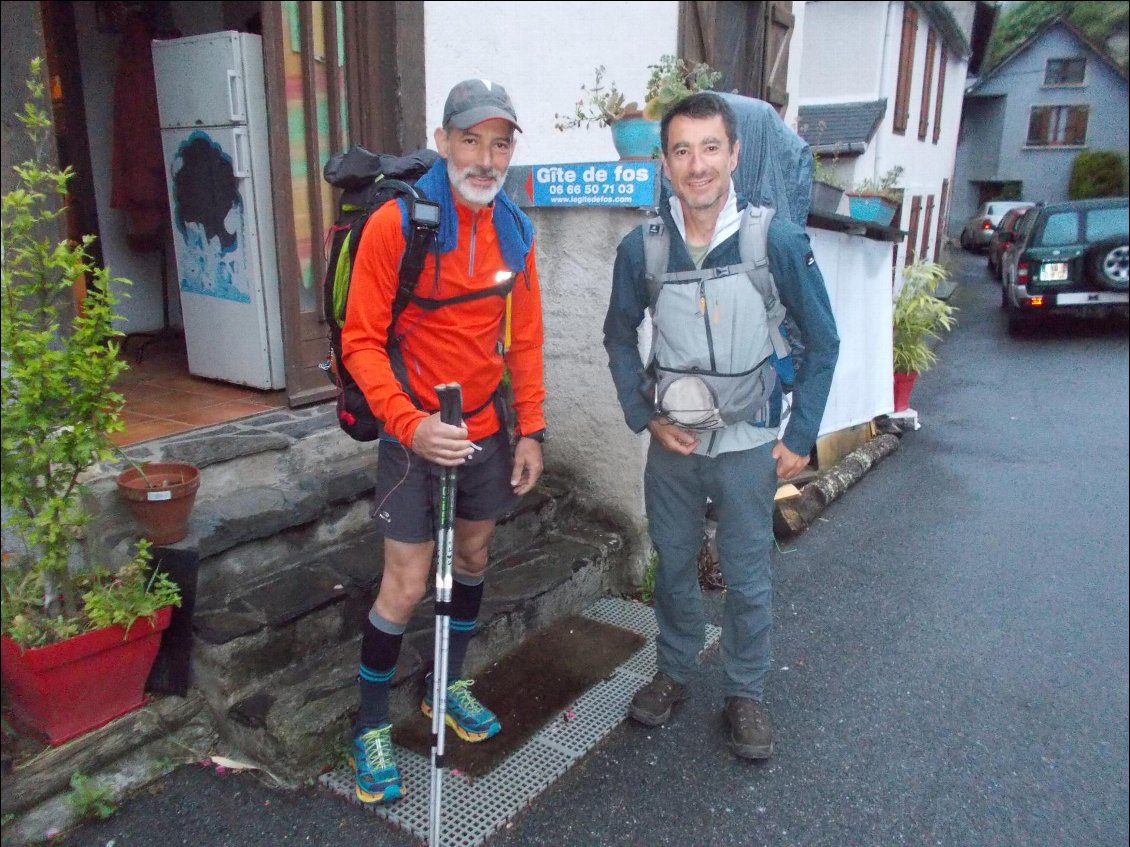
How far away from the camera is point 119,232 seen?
586cm

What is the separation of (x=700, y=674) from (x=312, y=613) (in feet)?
5.04

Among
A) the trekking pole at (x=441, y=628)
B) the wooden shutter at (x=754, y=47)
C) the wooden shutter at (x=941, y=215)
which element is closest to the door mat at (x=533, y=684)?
the trekking pole at (x=441, y=628)

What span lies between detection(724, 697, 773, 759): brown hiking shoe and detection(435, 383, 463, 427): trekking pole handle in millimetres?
1529

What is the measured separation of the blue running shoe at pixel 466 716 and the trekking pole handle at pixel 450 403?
1180 mm

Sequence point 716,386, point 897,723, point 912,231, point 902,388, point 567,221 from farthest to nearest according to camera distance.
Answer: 1. point 912,231
2. point 902,388
3. point 567,221
4. point 897,723
5. point 716,386

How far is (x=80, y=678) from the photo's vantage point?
2559mm

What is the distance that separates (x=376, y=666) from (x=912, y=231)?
16.3 m

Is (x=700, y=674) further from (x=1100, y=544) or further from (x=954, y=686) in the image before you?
(x=1100, y=544)

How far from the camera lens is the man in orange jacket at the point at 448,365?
231 cm

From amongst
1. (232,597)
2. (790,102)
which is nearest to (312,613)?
(232,597)

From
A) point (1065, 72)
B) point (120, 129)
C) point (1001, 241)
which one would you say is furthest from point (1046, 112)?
point (120, 129)

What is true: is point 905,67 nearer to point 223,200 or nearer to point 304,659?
point 223,200

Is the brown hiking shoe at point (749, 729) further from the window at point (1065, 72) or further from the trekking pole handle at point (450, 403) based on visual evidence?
the window at point (1065, 72)

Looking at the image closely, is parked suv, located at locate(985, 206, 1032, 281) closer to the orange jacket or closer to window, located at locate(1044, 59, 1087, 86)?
window, located at locate(1044, 59, 1087, 86)
